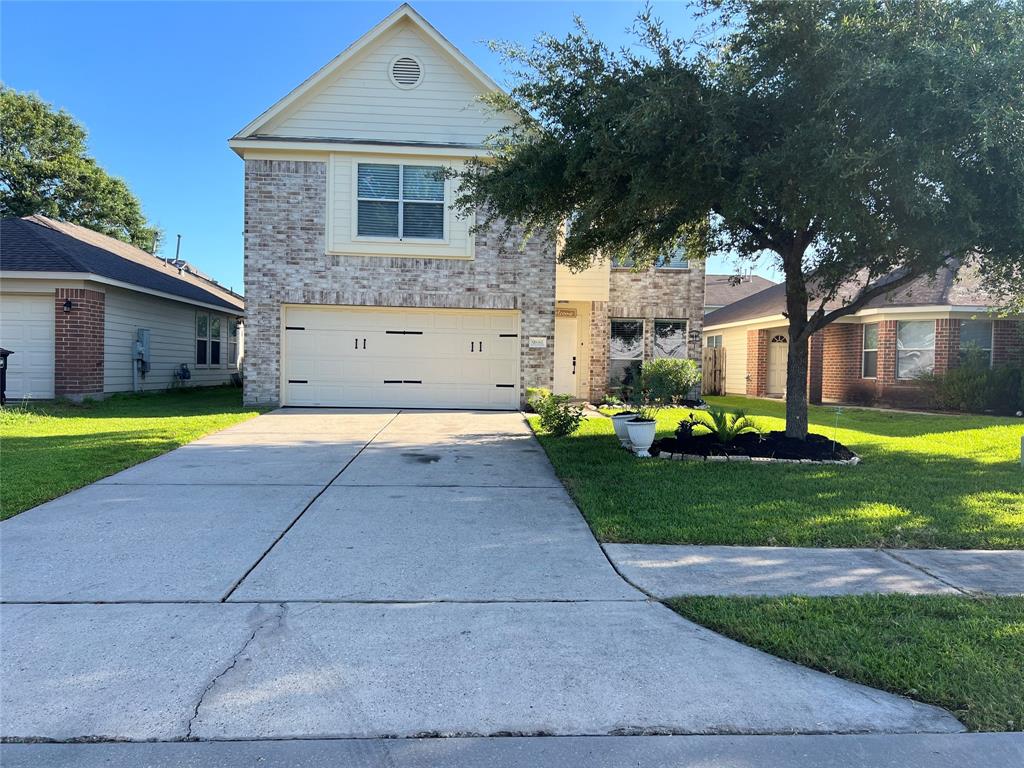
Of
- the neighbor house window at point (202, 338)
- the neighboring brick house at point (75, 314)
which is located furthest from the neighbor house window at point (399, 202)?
the neighbor house window at point (202, 338)

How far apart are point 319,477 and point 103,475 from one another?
96.2 inches

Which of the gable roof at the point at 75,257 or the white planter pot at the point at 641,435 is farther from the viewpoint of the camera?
the gable roof at the point at 75,257

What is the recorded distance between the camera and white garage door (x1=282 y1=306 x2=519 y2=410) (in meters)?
14.5

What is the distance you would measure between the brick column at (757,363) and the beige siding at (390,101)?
12199mm

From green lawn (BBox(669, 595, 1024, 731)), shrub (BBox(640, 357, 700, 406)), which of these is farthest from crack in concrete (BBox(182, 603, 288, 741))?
shrub (BBox(640, 357, 700, 406))

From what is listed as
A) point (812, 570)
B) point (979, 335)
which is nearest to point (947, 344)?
point (979, 335)

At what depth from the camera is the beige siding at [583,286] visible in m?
15.9

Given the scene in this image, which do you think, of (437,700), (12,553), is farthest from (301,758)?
(12,553)

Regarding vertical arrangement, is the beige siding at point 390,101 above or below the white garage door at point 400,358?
above

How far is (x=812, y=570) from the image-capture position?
183 inches

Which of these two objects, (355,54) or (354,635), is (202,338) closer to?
(355,54)

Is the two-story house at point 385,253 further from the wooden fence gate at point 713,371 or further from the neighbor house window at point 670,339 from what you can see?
the wooden fence gate at point 713,371

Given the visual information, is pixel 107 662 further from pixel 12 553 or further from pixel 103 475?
pixel 103 475

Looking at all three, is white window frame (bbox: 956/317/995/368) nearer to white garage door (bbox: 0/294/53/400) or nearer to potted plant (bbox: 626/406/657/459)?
potted plant (bbox: 626/406/657/459)
